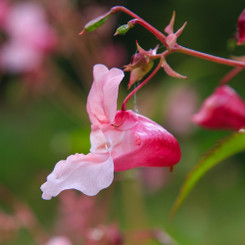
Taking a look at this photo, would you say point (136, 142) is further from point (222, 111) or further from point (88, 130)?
point (88, 130)

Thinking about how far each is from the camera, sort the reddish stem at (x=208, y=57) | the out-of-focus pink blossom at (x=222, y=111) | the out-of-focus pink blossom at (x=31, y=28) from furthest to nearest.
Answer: the out-of-focus pink blossom at (x=31, y=28) < the out-of-focus pink blossom at (x=222, y=111) < the reddish stem at (x=208, y=57)

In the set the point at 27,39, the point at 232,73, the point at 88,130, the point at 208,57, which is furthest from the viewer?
the point at 27,39

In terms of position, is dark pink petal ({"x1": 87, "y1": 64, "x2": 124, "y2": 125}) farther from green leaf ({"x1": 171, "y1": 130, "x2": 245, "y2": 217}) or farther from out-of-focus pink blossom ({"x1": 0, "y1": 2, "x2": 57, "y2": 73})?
out-of-focus pink blossom ({"x1": 0, "y1": 2, "x2": 57, "y2": 73})

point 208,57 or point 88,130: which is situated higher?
point 208,57

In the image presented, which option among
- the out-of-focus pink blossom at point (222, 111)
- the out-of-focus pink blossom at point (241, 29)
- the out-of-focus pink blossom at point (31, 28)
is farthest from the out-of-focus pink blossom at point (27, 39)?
the out-of-focus pink blossom at point (241, 29)

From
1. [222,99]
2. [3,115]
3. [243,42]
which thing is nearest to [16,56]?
[222,99]

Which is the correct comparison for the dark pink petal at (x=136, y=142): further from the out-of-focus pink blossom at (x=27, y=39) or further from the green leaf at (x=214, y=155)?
the out-of-focus pink blossom at (x=27, y=39)

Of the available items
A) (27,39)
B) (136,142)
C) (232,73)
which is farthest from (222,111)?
(27,39)

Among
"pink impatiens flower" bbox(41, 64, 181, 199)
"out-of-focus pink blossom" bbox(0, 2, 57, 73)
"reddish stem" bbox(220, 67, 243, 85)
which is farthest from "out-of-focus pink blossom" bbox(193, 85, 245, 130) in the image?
"out-of-focus pink blossom" bbox(0, 2, 57, 73)
